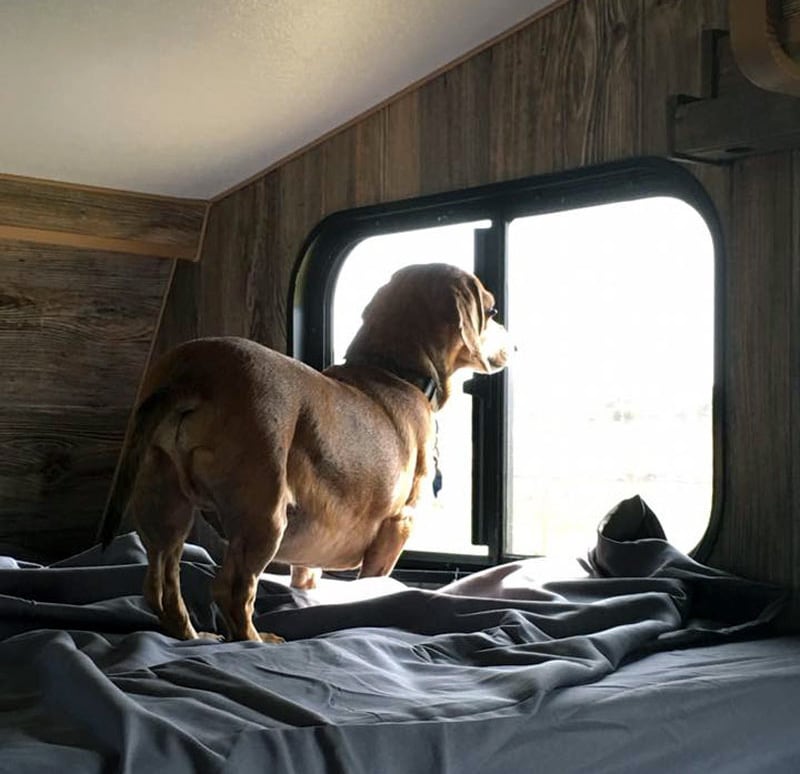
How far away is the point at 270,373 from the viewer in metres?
2.04

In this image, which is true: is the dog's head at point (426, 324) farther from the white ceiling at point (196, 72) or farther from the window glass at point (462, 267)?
the white ceiling at point (196, 72)

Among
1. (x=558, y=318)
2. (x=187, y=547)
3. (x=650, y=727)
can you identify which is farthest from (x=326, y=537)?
(x=558, y=318)

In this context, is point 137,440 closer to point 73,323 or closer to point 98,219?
point 98,219

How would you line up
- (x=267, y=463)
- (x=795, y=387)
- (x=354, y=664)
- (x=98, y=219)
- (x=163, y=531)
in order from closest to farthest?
(x=354, y=664) → (x=267, y=463) → (x=163, y=531) → (x=795, y=387) → (x=98, y=219)

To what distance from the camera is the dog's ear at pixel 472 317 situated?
257 centimetres

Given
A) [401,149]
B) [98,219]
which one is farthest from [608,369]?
[98,219]

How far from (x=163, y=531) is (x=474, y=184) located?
4.13 ft

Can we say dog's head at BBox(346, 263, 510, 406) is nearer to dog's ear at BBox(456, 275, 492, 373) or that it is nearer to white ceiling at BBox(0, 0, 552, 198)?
dog's ear at BBox(456, 275, 492, 373)

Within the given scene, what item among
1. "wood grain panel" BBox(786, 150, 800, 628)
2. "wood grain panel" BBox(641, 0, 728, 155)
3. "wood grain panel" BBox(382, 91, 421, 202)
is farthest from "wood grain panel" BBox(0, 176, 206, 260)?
"wood grain panel" BBox(786, 150, 800, 628)

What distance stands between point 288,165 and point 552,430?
41.7 inches

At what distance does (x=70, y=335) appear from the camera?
3438 mm

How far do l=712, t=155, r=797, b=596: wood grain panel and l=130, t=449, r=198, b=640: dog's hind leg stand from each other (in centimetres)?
106

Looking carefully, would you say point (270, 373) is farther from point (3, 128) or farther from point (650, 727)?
point (3, 128)

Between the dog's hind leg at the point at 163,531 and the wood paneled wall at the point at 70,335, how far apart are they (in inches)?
51.4
